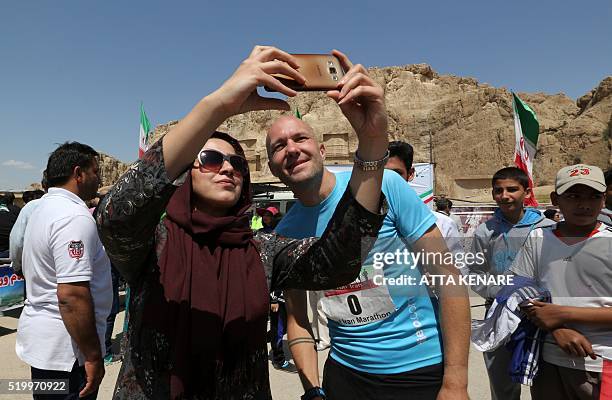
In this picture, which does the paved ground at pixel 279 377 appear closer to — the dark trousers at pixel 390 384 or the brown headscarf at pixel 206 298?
the dark trousers at pixel 390 384

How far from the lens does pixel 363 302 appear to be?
164cm

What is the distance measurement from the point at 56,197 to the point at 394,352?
80.5 inches

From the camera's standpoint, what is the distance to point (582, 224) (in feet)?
7.24

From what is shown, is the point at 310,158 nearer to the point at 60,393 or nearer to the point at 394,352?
the point at 394,352

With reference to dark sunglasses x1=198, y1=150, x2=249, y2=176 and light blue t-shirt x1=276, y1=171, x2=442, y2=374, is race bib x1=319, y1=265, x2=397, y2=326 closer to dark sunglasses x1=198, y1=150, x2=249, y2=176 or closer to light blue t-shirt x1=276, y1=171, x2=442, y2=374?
light blue t-shirt x1=276, y1=171, x2=442, y2=374

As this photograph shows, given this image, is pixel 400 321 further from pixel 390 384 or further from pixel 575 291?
pixel 575 291

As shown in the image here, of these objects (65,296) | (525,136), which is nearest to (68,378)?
(65,296)

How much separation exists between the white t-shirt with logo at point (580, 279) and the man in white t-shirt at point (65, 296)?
2536 mm

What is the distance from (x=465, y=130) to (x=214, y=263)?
1675 inches

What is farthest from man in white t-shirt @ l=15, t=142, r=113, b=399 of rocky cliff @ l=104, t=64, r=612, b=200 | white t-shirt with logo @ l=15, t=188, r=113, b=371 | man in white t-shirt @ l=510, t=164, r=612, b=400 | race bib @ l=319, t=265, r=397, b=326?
rocky cliff @ l=104, t=64, r=612, b=200

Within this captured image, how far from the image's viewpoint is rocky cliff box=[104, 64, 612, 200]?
3512 centimetres

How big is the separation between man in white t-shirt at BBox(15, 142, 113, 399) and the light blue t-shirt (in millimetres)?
1401

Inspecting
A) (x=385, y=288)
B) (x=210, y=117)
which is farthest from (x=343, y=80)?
(x=385, y=288)

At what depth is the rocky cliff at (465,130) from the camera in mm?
A: 35125
